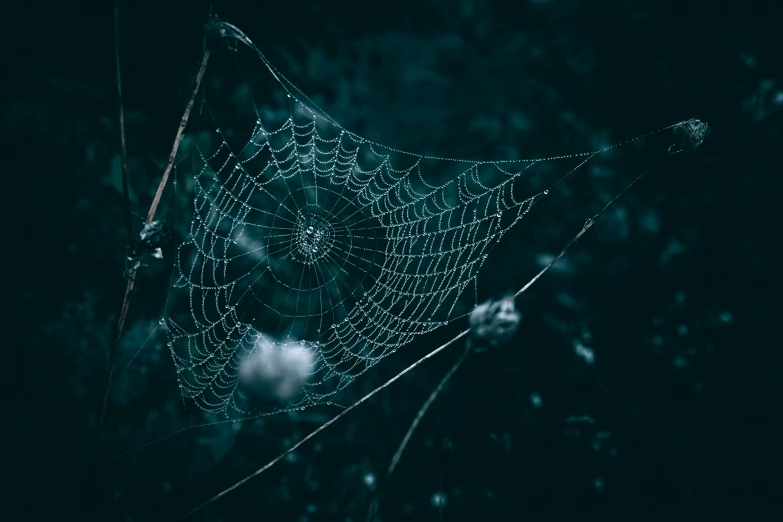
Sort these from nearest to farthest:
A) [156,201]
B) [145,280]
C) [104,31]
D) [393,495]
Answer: [156,201], [104,31], [145,280], [393,495]

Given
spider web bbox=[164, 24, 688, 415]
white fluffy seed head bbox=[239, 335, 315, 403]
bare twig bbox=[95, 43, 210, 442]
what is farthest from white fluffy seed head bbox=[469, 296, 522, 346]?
white fluffy seed head bbox=[239, 335, 315, 403]

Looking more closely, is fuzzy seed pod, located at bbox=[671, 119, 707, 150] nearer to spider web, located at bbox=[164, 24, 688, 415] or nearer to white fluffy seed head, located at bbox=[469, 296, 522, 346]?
white fluffy seed head, located at bbox=[469, 296, 522, 346]

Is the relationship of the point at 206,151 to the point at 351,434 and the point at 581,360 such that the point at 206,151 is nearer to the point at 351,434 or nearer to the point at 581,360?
the point at 351,434

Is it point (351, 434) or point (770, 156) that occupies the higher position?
point (770, 156)

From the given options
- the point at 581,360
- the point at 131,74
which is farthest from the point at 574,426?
the point at 131,74

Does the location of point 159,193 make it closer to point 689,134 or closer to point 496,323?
point 496,323

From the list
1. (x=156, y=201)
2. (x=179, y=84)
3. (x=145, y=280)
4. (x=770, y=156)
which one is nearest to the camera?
(x=156, y=201)

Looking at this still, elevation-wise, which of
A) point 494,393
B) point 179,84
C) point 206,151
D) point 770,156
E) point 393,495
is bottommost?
point 393,495

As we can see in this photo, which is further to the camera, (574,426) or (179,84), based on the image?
(574,426)
